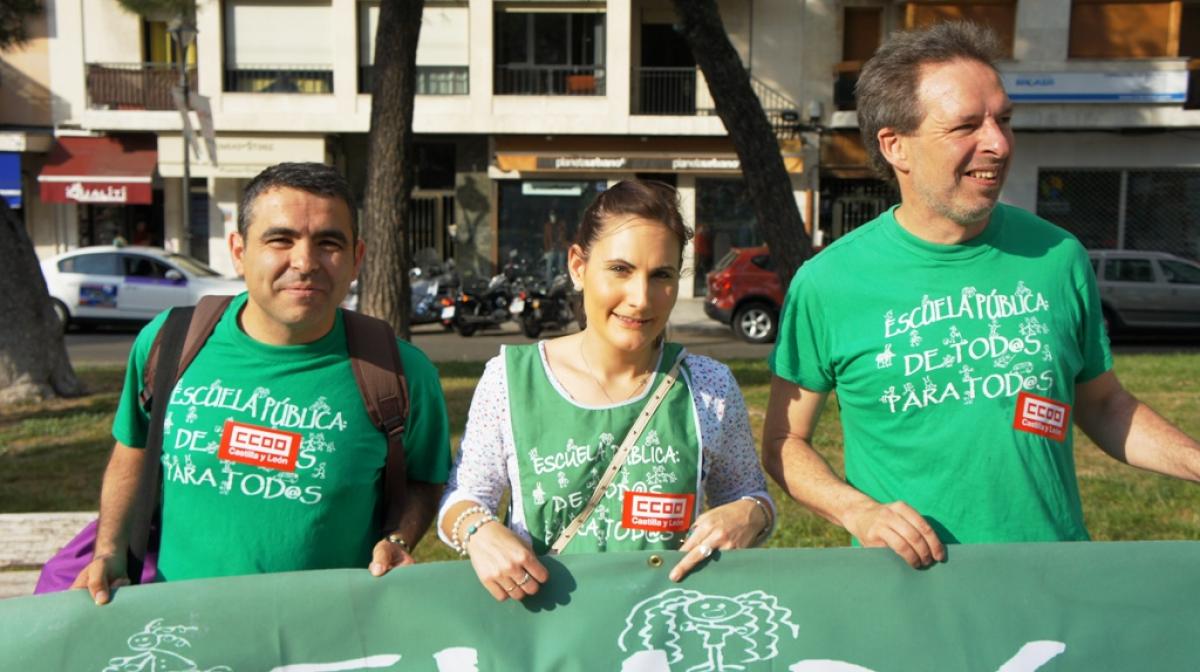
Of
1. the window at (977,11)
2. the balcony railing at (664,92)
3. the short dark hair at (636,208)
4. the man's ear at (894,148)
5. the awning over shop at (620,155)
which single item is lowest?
the short dark hair at (636,208)

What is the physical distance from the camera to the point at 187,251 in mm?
23234

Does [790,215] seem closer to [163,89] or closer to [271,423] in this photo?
[271,423]

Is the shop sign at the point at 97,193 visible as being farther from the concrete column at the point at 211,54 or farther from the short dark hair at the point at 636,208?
the short dark hair at the point at 636,208

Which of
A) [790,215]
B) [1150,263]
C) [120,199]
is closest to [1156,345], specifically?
[1150,263]

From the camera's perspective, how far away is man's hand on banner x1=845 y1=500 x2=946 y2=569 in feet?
8.21

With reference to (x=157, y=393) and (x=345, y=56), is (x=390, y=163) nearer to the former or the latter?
(x=157, y=393)

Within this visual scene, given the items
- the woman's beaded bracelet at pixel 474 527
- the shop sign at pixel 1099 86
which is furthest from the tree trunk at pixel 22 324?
the shop sign at pixel 1099 86

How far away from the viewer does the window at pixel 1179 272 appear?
19047mm

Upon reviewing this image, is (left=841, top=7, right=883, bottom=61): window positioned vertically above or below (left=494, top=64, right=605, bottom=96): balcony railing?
above

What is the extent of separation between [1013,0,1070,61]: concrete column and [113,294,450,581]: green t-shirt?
26758 millimetres

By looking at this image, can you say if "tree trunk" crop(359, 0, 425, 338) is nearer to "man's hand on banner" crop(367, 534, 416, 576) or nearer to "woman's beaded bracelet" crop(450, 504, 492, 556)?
"man's hand on banner" crop(367, 534, 416, 576)

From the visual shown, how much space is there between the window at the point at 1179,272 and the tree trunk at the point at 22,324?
16.4 meters

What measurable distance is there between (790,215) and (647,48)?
19324 millimetres

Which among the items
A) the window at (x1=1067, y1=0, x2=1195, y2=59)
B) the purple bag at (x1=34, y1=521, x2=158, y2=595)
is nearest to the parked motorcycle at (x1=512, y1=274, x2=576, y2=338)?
the window at (x1=1067, y1=0, x2=1195, y2=59)
